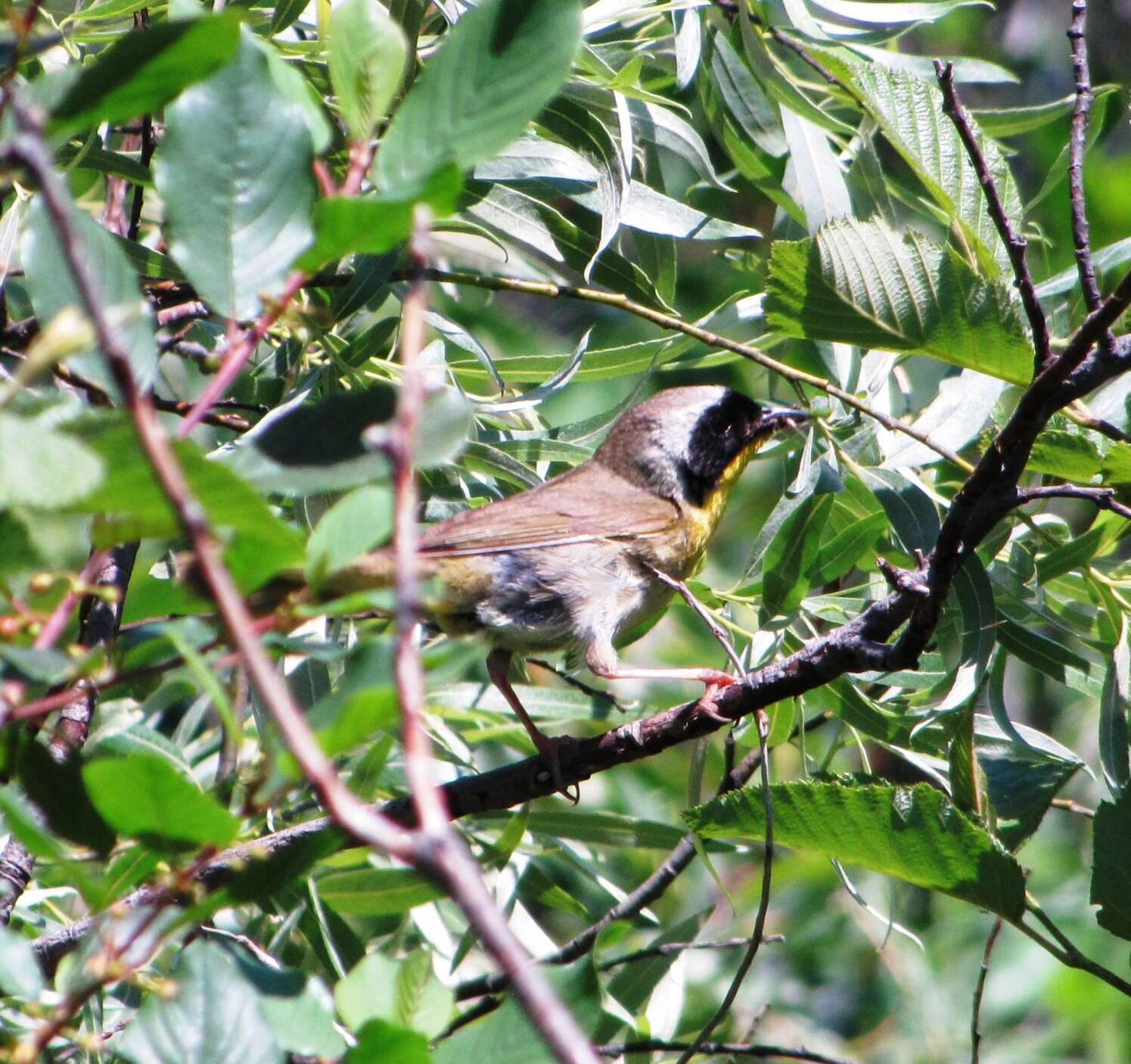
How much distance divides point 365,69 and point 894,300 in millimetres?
1243

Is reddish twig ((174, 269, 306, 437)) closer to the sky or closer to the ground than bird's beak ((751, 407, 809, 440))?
closer to the sky

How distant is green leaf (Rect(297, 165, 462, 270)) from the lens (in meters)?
1.06

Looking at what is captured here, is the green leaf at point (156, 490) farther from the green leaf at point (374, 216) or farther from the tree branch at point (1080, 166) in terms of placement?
the tree branch at point (1080, 166)

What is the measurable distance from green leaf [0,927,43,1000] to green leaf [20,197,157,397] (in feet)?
1.69

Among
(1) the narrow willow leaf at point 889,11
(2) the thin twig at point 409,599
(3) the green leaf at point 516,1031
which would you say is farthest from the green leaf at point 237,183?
(1) the narrow willow leaf at point 889,11

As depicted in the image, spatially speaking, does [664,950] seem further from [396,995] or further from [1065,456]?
[396,995]

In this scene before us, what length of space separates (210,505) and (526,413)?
89.7 inches

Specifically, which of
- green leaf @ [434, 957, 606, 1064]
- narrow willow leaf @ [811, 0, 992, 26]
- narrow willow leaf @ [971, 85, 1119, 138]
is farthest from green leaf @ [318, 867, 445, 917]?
narrow willow leaf @ [971, 85, 1119, 138]

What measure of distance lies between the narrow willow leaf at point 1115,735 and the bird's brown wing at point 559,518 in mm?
1439

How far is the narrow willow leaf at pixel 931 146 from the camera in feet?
7.75

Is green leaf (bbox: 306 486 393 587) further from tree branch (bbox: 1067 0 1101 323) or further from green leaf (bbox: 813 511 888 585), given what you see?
green leaf (bbox: 813 511 888 585)

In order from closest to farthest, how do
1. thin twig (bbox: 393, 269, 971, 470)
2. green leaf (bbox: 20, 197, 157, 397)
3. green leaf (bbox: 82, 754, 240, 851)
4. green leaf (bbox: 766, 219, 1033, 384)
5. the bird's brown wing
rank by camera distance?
green leaf (bbox: 82, 754, 240, 851) → green leaf (bbox: 20, 197, 157, 397) → green leaf (bbox: 766, 219, 1033, 384) → thin twig (bbox: 393, 269, 971, 470) → the bird's brown wing

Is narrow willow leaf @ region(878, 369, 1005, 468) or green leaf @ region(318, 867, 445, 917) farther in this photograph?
narrow willow leaf @ region(878, 369, 1005, 468)

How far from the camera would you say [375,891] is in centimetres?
266
